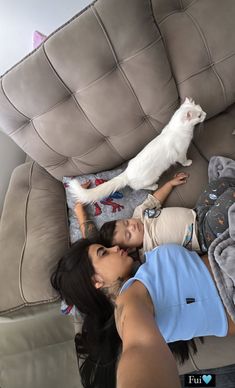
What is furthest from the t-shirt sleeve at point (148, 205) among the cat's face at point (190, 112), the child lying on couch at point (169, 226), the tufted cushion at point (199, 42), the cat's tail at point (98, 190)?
the tufted cushion at point (199, 42)

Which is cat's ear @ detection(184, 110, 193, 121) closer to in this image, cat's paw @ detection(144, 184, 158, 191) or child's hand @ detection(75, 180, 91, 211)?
cat's paw @ detection(144, 184, 158, 191)

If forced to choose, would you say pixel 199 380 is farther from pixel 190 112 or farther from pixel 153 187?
pixel 190 112

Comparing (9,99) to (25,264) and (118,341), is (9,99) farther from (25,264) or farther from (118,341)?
(118,341)

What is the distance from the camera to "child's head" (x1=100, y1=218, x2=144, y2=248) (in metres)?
1.18

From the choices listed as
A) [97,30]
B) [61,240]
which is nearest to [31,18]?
[97,30]

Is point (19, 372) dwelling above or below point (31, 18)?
below

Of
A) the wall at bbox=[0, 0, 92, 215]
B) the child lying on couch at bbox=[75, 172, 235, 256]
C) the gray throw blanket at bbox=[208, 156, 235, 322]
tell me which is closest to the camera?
the gray throw blanket at bbox=[208, 156, 235, 322]

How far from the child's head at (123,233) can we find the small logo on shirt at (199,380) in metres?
0.59

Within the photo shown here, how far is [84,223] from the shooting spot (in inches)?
49.8

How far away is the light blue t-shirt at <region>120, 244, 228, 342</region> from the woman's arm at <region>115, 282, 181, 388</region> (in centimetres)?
22

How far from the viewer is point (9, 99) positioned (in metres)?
1.10

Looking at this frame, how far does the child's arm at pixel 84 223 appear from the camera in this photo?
48.7 inches

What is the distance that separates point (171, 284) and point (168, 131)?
615mm

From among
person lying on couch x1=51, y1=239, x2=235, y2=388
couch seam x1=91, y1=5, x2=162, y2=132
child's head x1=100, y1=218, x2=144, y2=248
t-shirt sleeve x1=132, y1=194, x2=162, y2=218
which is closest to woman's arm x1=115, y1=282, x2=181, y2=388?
person lying on couch x1=51, y1=239, x2=235, y2=388
